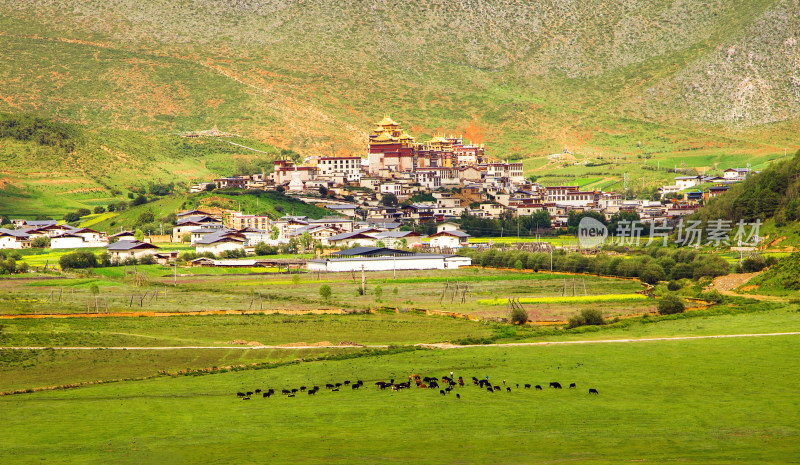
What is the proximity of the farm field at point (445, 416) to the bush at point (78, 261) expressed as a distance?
170 feet

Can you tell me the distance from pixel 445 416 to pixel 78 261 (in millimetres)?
64403

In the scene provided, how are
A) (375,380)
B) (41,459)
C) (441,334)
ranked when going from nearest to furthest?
(41,459), (375,380), (441,334)

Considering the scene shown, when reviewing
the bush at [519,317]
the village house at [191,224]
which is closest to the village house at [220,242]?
the village house at [191,224]

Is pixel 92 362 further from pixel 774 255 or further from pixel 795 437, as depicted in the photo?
pixel 774 255

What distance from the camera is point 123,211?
12362 cm

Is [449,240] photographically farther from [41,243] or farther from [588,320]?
[588,320]

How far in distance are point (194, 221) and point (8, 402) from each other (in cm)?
7972

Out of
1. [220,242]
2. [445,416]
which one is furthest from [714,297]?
[220,242]

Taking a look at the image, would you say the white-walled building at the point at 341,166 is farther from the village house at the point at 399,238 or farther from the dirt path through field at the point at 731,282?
the dirt path through field at the point at 731,282

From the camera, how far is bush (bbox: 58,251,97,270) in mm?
86525

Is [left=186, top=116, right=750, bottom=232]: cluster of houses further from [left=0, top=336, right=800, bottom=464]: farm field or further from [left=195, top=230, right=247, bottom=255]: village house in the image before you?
[left=0, top=336, right=800, bottom=464]: farm field

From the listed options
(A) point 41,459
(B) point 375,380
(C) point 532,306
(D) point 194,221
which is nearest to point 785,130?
(D) point 194,221

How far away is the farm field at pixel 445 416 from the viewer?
26.8 m

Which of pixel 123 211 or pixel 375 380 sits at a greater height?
pixel 123 211
